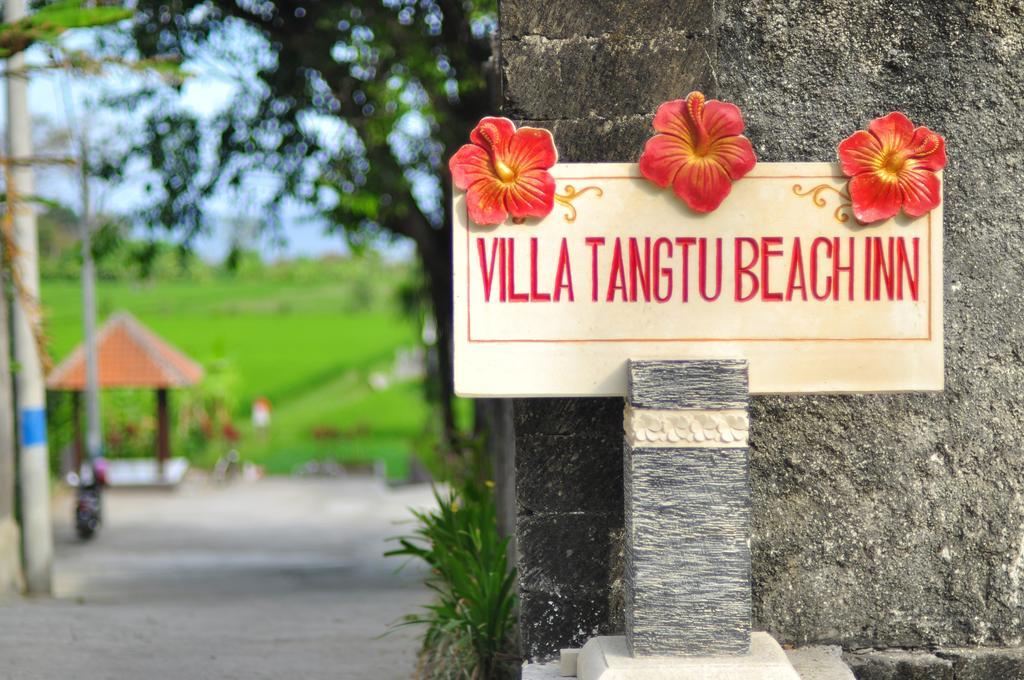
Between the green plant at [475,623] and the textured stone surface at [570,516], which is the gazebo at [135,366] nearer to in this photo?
the green plant at [475,623]

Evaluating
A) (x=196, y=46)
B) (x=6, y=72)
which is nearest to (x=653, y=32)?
(x=6, y=72)

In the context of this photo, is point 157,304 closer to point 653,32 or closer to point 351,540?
point 351,540

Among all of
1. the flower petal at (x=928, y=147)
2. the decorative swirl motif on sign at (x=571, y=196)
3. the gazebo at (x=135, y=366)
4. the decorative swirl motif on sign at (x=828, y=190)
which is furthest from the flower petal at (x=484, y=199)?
the gazebo at (x=135, y=366)

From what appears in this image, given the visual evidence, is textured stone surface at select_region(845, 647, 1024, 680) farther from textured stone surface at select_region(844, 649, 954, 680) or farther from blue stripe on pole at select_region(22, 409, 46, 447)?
blue stripe on pole at select_region(22, 409, 46, 447)

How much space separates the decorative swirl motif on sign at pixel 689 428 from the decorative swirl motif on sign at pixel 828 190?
25.0 inches

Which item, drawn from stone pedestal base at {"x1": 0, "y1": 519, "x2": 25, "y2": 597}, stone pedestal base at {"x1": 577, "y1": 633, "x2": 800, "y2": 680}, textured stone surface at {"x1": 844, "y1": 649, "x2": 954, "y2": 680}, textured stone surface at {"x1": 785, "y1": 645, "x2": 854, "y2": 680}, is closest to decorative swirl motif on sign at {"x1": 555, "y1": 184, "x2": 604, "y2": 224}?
stone pedestal base at {"x1": 577, "y1": 633, "x2": 800, "y2": 680}

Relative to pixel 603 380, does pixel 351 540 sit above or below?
below

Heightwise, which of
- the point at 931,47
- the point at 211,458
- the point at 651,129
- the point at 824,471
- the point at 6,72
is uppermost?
the point at 6,72

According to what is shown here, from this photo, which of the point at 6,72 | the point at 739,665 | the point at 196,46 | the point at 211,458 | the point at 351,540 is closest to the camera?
the point at 739,665

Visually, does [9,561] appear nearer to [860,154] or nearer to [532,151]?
[532,151]

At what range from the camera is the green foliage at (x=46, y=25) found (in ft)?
18.7

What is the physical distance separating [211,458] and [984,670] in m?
26.3

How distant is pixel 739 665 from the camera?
3.23m

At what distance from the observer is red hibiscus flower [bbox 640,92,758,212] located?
10.7ft
